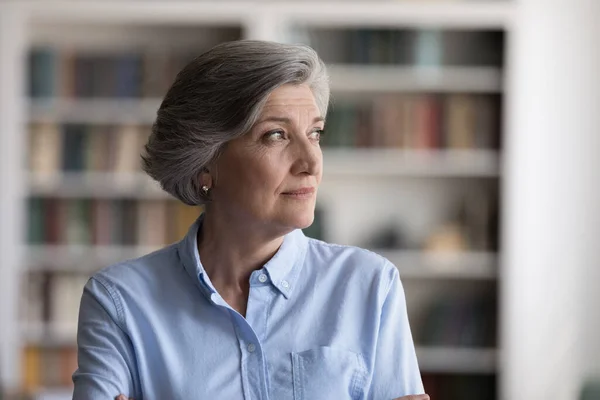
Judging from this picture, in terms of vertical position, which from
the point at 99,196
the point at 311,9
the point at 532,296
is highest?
the point at 311,9

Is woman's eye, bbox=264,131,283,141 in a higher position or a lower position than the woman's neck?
higher

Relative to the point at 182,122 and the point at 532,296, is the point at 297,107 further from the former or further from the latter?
the point at 532,296

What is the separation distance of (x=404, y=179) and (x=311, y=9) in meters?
0.99

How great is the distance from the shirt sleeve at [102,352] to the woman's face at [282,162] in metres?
0.29

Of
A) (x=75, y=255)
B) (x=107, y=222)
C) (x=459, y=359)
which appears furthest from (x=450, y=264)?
(x=75, y=255)

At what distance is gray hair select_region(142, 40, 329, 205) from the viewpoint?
5.57ft

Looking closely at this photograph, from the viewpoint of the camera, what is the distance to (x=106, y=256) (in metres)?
4.99

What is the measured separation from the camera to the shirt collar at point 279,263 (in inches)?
70.0

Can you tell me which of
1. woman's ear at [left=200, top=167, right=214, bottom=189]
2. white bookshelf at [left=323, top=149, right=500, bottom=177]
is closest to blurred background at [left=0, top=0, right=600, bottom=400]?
white bookshelf at [left=323, top=149, right=500, bottom=177]

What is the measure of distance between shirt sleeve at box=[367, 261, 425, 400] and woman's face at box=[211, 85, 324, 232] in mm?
222

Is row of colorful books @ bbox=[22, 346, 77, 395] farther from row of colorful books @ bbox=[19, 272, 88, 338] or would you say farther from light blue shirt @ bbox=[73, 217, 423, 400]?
light blue shirt @ bbox=[73, 217, 423, 400]

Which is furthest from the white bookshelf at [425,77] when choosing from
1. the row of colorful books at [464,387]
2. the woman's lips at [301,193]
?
the woman's lips at [301,193]

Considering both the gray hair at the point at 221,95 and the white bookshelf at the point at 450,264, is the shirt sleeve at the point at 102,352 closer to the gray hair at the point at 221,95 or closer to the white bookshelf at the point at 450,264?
the gray hair at the point at 221,95

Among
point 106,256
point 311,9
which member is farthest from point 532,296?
point 106,256
